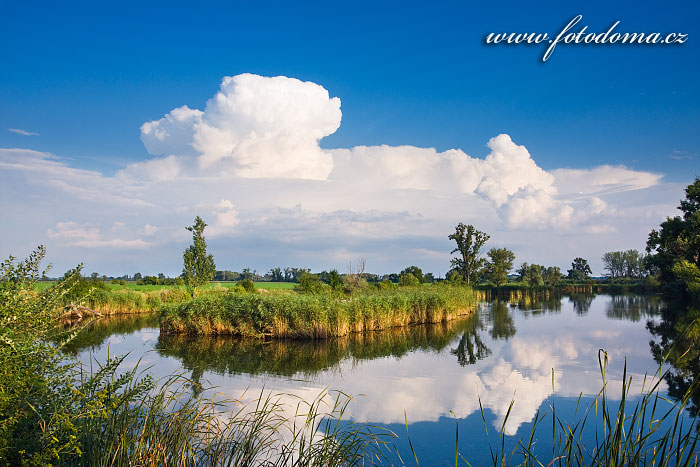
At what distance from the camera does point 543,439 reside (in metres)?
7.78

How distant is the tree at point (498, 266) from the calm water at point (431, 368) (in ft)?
151

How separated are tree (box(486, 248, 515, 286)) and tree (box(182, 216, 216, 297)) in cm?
4864

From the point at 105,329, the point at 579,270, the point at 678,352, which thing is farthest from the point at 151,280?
the point at 579,270

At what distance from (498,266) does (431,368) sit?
59726mm

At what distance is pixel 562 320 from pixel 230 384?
22.9 metres

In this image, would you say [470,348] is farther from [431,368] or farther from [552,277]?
[552,277]

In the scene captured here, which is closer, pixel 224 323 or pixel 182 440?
pixel 182 440

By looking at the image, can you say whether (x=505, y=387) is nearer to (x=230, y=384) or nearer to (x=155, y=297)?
(x=230, y=384)

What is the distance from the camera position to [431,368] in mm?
13773

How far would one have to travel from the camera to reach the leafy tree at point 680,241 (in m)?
40.4

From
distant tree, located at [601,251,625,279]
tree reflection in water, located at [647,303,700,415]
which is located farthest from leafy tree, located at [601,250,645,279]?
tree reflection in water, located at [647,303,700,415]

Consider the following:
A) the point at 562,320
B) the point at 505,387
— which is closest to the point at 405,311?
the point at 562,320

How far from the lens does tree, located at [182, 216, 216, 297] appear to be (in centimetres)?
3206

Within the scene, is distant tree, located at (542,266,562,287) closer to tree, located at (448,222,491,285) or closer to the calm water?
tree, located at (448,222,491,285)
